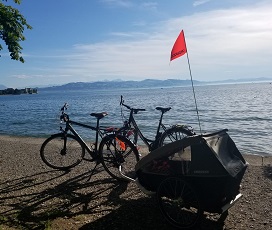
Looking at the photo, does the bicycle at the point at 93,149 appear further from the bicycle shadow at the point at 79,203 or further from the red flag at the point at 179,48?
the red flag at the point at 179,48

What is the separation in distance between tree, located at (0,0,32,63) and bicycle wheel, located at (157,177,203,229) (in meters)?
5.06

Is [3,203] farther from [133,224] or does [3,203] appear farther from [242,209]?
[242,209]

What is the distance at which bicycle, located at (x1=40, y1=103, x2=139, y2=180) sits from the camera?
7.82 m

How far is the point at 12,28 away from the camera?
25.1ft

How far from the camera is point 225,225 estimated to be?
17.6ft

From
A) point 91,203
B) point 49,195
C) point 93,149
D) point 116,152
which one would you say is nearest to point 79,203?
point 91,203

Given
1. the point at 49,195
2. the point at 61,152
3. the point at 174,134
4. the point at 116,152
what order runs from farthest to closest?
the point at 61,152 → the point at 174,134 → the point at 116,152 → the point at 49,195

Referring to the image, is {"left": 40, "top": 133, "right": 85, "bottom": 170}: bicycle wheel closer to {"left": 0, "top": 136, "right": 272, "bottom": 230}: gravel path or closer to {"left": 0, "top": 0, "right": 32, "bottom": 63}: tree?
{"left": 0, "top": 136, "right": 272, "bottom": 230}: gravel path

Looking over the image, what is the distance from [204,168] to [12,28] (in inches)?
218

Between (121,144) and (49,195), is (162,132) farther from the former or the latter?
(49,195)

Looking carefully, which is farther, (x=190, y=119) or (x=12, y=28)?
(x=190, y=119)

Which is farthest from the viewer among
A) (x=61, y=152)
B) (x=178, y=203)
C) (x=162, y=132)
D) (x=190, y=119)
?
(x=190, y=119)

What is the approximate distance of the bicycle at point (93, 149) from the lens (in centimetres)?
782

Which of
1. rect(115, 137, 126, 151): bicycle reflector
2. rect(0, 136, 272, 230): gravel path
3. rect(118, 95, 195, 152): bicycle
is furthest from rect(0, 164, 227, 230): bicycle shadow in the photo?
rect(118, 95, 195, 152): bicycle
